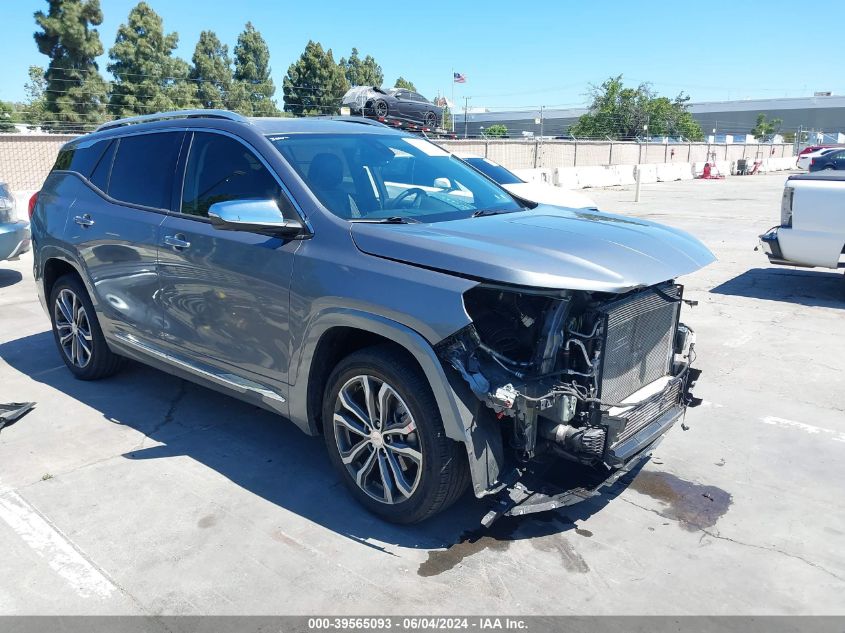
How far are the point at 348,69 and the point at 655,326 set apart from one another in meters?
74.6

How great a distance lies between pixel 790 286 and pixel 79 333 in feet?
28.7

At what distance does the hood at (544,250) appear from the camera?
2.98 m

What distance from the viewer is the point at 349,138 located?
4.34 m

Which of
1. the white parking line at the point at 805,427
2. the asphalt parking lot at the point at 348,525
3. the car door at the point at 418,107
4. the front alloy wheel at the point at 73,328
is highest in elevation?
the car door at the point at 418,107

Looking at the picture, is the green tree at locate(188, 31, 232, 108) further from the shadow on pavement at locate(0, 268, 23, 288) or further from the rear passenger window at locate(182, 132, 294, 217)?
the rear passenger window at locate(182, 132, 294, 217)

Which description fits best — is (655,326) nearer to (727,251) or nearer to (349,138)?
(349,138)

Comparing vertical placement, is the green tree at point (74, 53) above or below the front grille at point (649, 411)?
above

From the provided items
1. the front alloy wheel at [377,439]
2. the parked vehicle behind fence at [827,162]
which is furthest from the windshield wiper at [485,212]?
the parked vehicle behind fence at [827,162]

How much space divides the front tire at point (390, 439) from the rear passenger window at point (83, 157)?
3053 mm

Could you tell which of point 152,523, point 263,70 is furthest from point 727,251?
point 263,70

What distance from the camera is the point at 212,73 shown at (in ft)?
179

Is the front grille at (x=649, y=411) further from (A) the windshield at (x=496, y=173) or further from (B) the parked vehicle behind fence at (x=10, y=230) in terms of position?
(B) the parked vehicle behind fence at (x=10, y=230)

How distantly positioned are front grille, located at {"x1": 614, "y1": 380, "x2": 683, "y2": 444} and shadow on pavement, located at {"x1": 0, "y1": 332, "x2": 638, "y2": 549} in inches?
23.2

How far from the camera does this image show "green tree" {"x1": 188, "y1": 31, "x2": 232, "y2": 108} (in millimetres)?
45094
